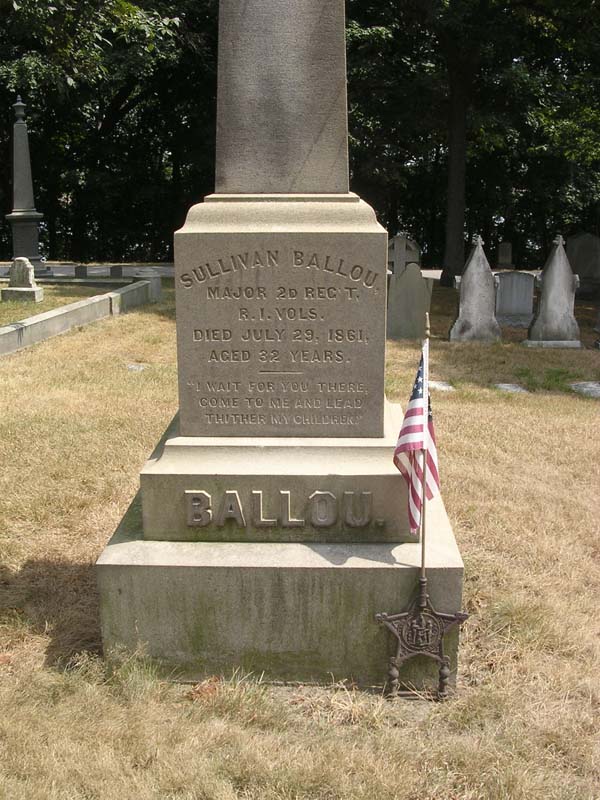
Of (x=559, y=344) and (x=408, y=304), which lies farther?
(x=408, y=304)

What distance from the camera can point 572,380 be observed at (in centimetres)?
924

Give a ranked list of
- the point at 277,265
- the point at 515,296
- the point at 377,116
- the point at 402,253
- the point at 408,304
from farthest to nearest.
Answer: the point at 402,253
the point at 377,116
the point at 515,296
the point at 408,304
the point at 277,265

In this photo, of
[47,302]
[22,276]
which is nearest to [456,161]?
[47,302]

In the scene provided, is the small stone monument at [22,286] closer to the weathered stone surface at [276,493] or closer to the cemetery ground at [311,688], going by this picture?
the cemetery ground at [311,688]

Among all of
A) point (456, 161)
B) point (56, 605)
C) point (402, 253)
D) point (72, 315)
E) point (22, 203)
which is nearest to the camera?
point (56, 605)

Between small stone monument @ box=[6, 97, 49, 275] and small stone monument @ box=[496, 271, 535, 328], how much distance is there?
1171cm

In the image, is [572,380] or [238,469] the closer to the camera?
[238,469]

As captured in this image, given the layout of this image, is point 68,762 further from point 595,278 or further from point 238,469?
point 595,278

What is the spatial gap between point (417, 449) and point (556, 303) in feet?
28.5

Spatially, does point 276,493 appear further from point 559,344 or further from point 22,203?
point 22,203

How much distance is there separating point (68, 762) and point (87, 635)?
0.94m

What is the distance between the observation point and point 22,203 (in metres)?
21.2

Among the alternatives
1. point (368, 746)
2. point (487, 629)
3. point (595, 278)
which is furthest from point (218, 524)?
point (595, 278)

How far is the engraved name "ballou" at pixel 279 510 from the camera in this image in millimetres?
3527
